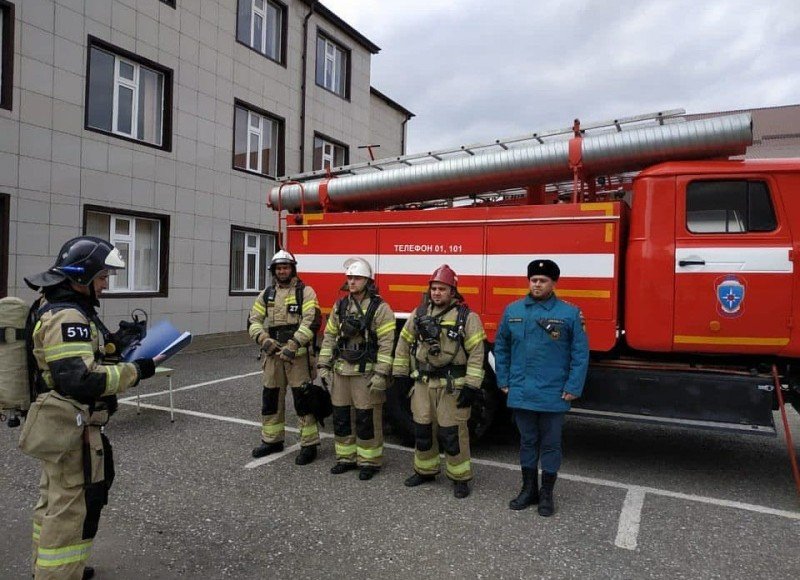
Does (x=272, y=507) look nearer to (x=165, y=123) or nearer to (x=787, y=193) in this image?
(x=787, y=193)

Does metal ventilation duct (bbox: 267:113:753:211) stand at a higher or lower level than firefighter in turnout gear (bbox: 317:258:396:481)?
higher

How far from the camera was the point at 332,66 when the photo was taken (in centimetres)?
1605

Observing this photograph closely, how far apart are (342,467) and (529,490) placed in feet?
5.10

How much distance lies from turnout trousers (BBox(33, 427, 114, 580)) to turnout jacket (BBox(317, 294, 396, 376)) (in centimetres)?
216

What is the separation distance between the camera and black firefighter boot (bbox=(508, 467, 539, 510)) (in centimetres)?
401

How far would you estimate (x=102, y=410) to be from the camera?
283 centimetres

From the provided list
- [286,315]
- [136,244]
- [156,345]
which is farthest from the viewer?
[136,244]

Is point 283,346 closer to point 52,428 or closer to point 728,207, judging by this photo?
point 52,428

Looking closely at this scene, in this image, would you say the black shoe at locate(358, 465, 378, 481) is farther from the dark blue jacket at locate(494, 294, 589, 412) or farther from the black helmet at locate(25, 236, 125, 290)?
the black helmet at locate(25, 236, 125, 290)

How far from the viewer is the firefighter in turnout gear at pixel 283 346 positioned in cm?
491

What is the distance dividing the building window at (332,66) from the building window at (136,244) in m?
6.77

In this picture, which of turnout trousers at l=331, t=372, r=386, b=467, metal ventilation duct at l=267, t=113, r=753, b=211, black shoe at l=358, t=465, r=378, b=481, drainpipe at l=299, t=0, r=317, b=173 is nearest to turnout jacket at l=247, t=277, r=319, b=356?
turnout trousers at l=331, t=372, r=386, b=467

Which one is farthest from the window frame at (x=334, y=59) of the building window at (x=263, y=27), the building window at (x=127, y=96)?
the building window at (x=127, y=96)

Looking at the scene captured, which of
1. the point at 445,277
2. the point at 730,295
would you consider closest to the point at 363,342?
the point at 445,277
